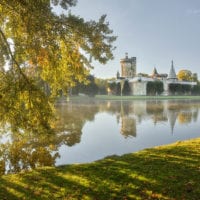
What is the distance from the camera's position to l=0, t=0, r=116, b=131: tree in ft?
25.7

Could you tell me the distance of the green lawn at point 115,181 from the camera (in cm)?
560

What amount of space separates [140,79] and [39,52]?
3989 inches

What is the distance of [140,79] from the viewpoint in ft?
355

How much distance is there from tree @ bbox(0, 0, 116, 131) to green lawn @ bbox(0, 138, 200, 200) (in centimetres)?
162

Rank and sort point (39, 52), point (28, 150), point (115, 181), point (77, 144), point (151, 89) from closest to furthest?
1. point (115, 181)
2. point (39, 52)
3. point (28, 150)
4. point (77, 144)
5. point (151, 89)

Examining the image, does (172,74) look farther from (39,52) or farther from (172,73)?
(39,52)

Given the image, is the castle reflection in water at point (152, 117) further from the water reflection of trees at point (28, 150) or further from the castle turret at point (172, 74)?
the castle turret at point (172, 74)

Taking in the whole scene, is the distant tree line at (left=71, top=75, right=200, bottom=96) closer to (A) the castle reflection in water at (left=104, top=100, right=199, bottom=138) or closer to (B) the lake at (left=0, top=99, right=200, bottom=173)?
(A) the castle reflection in water at (left=104, top=100, right=199, bottom=138)

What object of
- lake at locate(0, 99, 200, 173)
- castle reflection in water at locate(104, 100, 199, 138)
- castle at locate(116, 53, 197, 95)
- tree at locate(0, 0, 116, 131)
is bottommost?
lake at locate(0, 99, 200, 173)

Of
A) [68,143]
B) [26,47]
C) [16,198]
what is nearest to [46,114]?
[26,47]

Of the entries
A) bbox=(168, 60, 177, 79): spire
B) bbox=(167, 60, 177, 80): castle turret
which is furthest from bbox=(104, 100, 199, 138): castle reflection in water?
bbox=(168, 60, 177, 79): spire

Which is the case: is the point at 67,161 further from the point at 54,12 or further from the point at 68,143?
the point at 54,12

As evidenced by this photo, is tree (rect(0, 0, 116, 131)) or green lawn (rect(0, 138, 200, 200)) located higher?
tree (rect(0, 0, 116, 131))

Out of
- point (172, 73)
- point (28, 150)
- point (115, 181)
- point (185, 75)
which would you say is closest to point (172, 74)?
point (172, 73)
